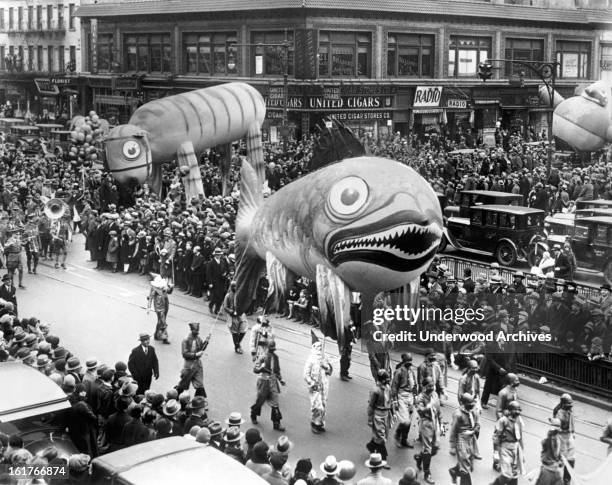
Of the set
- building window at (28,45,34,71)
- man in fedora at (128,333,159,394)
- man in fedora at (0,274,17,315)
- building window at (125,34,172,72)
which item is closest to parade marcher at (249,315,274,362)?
man in fedora at (128,333,159,394)

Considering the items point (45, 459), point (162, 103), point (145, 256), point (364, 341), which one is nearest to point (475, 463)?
point (364, 341)

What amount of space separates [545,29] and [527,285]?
31.8 metres

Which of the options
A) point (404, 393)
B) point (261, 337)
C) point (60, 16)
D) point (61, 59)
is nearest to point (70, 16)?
point (60, 16)

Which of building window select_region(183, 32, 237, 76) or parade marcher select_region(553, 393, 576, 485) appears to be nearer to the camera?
parade marcher select_region(553, 393, 576, 485)

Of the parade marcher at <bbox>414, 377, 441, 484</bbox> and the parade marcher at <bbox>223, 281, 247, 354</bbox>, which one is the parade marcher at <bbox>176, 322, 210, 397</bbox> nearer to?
the parade marcher at <bbox>223, 281, 247, 354</bbox>

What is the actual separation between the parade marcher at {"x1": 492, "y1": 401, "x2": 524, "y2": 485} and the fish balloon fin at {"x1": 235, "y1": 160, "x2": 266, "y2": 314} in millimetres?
6753

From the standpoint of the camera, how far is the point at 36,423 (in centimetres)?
1071

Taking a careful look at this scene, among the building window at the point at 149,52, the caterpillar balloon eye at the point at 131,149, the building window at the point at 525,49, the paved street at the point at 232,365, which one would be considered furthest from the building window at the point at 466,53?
the paved street at the point at 232,365

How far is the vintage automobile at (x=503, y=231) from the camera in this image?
2314 centimetres

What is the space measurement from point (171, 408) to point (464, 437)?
3.98m

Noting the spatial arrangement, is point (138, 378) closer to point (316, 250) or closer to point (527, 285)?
point (316, 250)

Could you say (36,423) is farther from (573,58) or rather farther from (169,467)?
(573,58)

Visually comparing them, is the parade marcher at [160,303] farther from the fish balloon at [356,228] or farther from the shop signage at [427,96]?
the shop signage at [427,96]

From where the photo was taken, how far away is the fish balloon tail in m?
15.2
